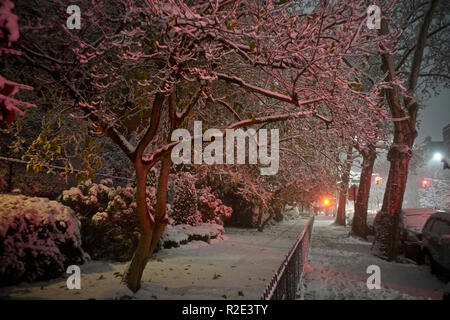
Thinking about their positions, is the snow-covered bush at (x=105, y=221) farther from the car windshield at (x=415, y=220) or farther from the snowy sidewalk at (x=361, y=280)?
the car windshield at (x=415, y=220)

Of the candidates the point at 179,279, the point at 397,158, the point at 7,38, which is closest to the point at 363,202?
the point at 397,158

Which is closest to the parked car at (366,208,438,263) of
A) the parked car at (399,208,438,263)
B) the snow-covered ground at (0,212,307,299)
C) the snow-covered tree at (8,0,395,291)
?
the parked car at (399,208,438,263)

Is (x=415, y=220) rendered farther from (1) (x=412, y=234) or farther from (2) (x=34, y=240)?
(2) (x=34, y=240)

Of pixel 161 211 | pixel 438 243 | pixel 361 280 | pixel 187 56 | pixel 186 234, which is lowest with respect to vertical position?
pixel 361 280

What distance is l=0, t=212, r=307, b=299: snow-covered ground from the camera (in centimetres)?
538

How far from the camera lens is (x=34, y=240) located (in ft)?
19.6

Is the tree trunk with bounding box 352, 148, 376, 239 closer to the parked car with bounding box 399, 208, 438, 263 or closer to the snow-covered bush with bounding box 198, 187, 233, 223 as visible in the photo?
the parked car with bounding box 399, 208, 438, 263

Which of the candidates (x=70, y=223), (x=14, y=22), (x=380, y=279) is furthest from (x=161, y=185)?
(x=380, y=279)

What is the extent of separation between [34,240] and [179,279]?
3343 mm

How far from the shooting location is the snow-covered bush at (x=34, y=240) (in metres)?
5.50

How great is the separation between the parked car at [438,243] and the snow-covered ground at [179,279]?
14.1 ft

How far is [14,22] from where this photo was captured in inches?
89.2

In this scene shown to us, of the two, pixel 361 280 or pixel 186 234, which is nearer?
pixel 361 280
